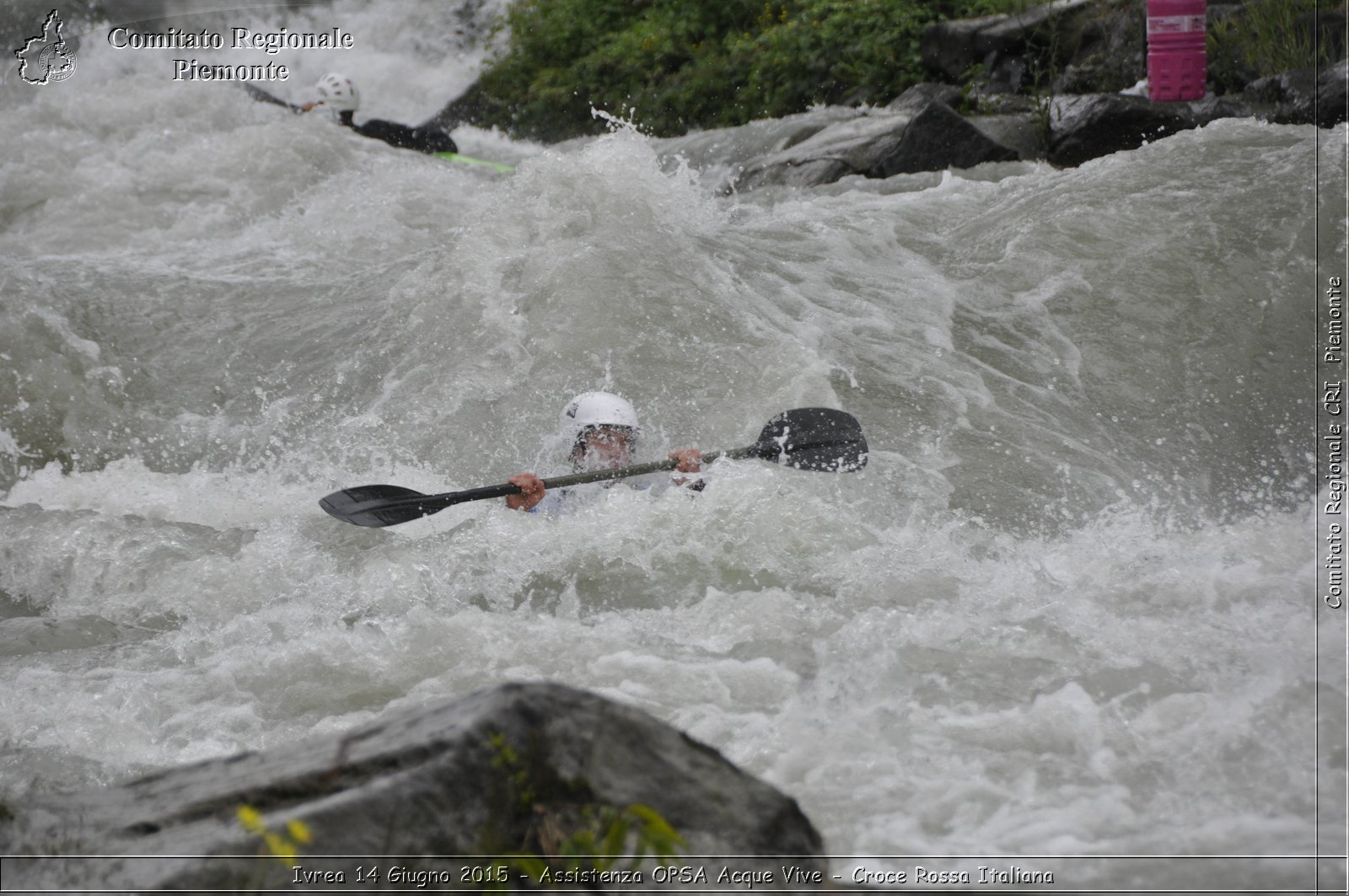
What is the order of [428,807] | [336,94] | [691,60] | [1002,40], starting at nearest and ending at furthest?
[428,807], [1002,40], [336,94], [691,60]

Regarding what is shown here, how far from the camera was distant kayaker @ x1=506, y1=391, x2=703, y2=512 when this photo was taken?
16.0ft

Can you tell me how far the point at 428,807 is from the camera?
190cm

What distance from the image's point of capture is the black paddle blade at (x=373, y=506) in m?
4.35

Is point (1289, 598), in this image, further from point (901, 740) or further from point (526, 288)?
point (526, 288)

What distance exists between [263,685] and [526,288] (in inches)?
140

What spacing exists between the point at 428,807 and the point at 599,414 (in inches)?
126

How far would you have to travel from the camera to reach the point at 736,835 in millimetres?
2076

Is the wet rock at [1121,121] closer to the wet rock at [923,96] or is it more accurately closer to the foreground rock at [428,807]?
the wet rock at [923,96]

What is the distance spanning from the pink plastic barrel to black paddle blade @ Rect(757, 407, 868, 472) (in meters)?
5.64

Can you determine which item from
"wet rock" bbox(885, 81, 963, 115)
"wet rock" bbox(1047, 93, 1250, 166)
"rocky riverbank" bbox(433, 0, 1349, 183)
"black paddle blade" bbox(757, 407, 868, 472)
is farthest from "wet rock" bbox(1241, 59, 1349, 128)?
"black paddle blade" bbox(757, 407, 868, 472)

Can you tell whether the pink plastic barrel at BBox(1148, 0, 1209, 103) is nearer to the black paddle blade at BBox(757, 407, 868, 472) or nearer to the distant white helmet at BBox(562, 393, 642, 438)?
the black paddle blade at BBox(757, 407, 868, 472)

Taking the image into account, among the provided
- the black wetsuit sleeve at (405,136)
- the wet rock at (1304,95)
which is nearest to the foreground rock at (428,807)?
the wet rock at (1304,95)

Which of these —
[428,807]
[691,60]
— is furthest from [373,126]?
[428,807]

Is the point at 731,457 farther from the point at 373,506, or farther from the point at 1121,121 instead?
the point at 1121,121
